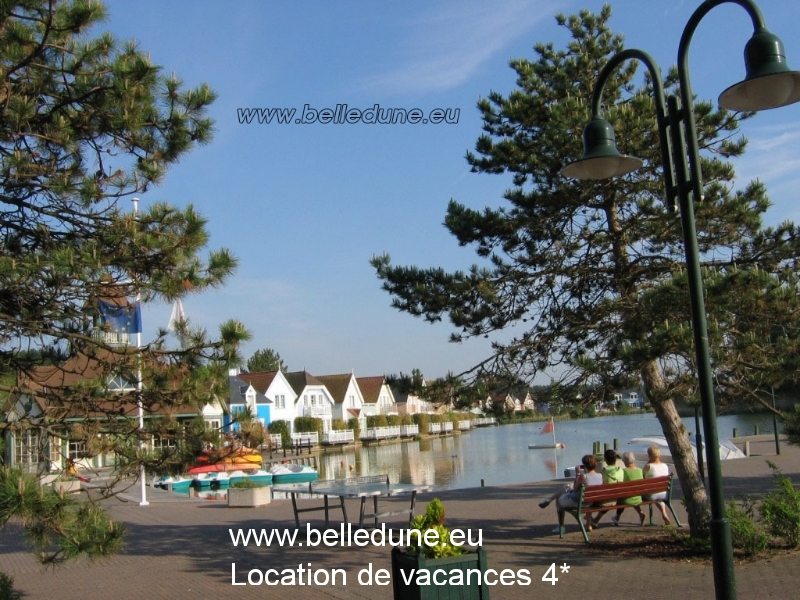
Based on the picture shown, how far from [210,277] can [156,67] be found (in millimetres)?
1995

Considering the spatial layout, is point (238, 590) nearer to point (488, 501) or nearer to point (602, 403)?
point (602, 403)

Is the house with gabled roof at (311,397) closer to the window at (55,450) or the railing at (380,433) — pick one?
the railing at (380,433)

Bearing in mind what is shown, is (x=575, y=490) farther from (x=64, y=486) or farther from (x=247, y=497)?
(x=247, y=497)

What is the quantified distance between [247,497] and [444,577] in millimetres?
13168

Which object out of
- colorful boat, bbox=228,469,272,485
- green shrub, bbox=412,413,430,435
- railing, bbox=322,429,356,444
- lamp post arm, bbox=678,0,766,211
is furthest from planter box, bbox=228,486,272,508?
green shrub, bbox=412,413,430,435

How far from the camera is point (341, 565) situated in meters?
9.81

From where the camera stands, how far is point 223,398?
6.88 metres

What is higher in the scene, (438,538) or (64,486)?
(64,486)

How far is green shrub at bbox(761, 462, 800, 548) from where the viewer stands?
912 cm

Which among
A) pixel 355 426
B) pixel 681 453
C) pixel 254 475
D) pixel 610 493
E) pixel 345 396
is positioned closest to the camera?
pixel 681 453

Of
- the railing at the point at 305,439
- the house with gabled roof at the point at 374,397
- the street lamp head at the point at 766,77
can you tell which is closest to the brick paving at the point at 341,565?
the street lamp head at the point at 766,77

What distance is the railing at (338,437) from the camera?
2530 inches

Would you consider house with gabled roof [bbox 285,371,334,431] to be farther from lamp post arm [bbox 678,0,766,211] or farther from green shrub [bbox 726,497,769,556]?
lamp post arm [bbox 678,0,766,211]

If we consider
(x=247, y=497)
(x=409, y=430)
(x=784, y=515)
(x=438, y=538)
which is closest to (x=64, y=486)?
(x=438, y=538)
